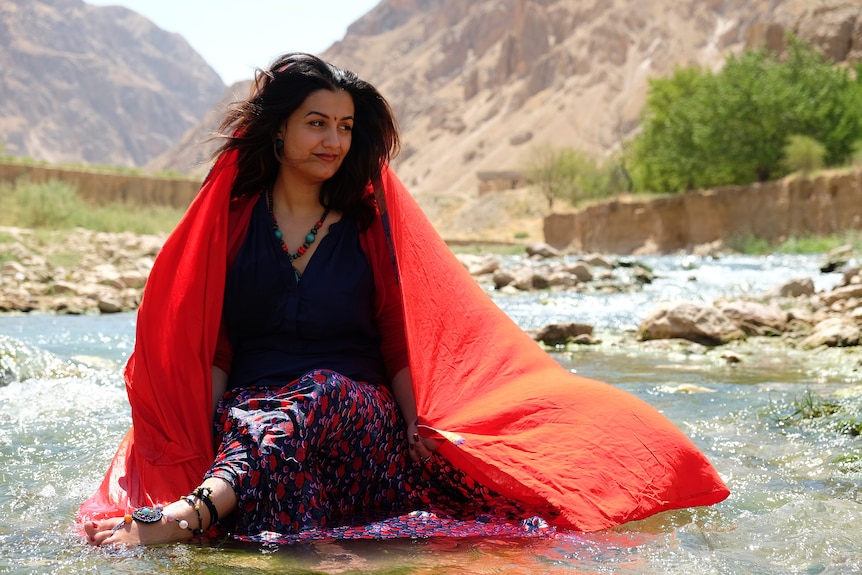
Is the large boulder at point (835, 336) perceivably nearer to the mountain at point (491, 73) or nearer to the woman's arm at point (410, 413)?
the woman's arm at point (410, 413)

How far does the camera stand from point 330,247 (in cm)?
314

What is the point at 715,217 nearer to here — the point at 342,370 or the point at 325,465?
the point at 342,370

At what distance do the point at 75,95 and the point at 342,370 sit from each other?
166 metres

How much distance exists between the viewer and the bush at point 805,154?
2742 cm

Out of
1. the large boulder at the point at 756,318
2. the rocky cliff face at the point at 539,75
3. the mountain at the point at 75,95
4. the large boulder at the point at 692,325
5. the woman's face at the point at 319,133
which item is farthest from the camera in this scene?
the mountain at the point at 75,95

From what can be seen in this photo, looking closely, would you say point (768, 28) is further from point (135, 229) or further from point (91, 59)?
point (91, 59)

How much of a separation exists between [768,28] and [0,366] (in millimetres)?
42047

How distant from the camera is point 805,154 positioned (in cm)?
2762

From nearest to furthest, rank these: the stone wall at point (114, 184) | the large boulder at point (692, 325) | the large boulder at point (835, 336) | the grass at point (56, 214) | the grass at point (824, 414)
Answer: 1. the grass at point (824, 414)
2. the large boulder at point (835, 336)
3. the large boulder at point (692, 325)
4. the grass at point (56, 214)
5. the stone wall at point (114, 184)

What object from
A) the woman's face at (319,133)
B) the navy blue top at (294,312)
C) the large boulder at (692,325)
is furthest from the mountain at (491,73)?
the navy blue top at (294,312)

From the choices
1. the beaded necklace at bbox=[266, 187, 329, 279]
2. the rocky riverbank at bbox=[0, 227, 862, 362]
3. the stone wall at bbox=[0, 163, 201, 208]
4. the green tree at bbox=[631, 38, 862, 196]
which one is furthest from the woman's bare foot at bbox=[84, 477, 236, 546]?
the stone wall at bbox=[0, 163, 201, 208]

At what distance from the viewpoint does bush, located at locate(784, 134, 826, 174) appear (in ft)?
90.0

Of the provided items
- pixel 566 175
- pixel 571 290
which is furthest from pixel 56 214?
pixel 566 175

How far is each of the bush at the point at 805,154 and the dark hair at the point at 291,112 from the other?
26.4 metres
